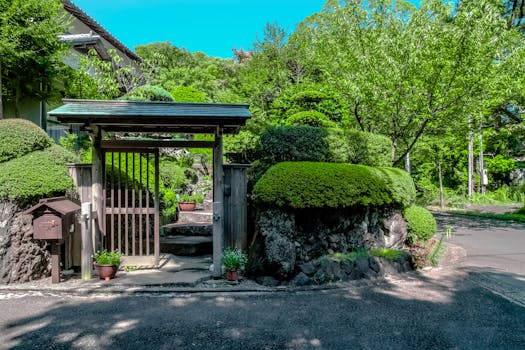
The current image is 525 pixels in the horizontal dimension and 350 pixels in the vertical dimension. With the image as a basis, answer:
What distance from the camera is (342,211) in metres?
6.29

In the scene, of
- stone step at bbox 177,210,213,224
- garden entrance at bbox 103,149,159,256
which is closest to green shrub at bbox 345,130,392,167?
garden entrance at bbox 103,149,159,256

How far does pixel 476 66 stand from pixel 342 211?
595 cm

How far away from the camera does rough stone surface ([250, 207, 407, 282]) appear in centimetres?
563

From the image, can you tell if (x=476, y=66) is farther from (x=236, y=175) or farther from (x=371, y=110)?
(x=236, y=175)

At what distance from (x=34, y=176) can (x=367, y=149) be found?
6480 millimetres

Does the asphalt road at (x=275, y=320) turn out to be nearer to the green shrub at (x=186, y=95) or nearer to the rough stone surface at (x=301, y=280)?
the rough stone surface at (x=301, y=280)

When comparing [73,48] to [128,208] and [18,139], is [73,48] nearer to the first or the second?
[18,139]

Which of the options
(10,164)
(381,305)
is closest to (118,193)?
(10,164)

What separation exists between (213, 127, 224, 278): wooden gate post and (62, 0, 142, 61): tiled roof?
33.4 feet

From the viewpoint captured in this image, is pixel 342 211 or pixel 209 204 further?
pixel 209 204

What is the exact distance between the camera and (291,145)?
7164 millimetres

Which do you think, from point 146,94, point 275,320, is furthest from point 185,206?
point 275,320

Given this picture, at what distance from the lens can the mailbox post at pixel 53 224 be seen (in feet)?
17.2

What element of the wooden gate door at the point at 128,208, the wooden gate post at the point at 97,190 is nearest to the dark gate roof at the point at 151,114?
the wooden gate post at the point at 97,190
